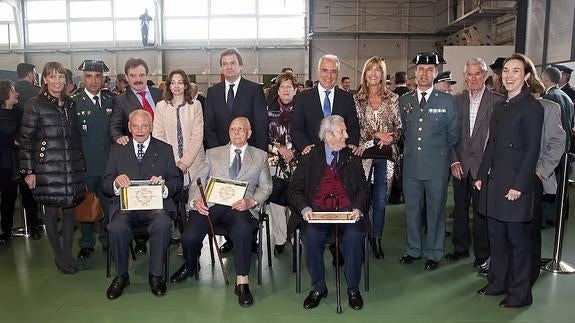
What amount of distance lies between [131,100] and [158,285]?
1.54m

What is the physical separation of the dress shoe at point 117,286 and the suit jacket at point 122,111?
3.59 ft

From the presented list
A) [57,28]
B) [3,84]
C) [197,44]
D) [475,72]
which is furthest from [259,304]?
[57,28]

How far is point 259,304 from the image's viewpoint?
302cm

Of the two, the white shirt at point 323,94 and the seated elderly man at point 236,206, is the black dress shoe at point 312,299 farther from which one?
the white shirt at point 323,94

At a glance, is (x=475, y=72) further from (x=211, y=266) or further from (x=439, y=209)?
(x=211, y=266)

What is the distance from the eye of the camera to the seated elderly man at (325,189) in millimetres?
2988

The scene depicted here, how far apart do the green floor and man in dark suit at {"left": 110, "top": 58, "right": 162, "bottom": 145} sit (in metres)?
1.11

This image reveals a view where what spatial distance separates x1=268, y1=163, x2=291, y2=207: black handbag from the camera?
366 centimetres

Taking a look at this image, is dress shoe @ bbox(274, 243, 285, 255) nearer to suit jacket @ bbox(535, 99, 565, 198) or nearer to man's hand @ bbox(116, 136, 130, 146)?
man's hand @ bbox(116, 136, 130, 146)

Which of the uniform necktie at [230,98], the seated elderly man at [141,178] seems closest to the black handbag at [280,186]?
the uniform necktie at [230,98]

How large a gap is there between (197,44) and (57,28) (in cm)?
481

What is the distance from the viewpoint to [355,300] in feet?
9.68

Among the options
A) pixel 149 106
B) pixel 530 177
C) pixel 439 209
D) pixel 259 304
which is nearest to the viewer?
pixel 530 177

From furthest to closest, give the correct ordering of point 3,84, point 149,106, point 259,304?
point 3,84
point 149,106
point 259,304
